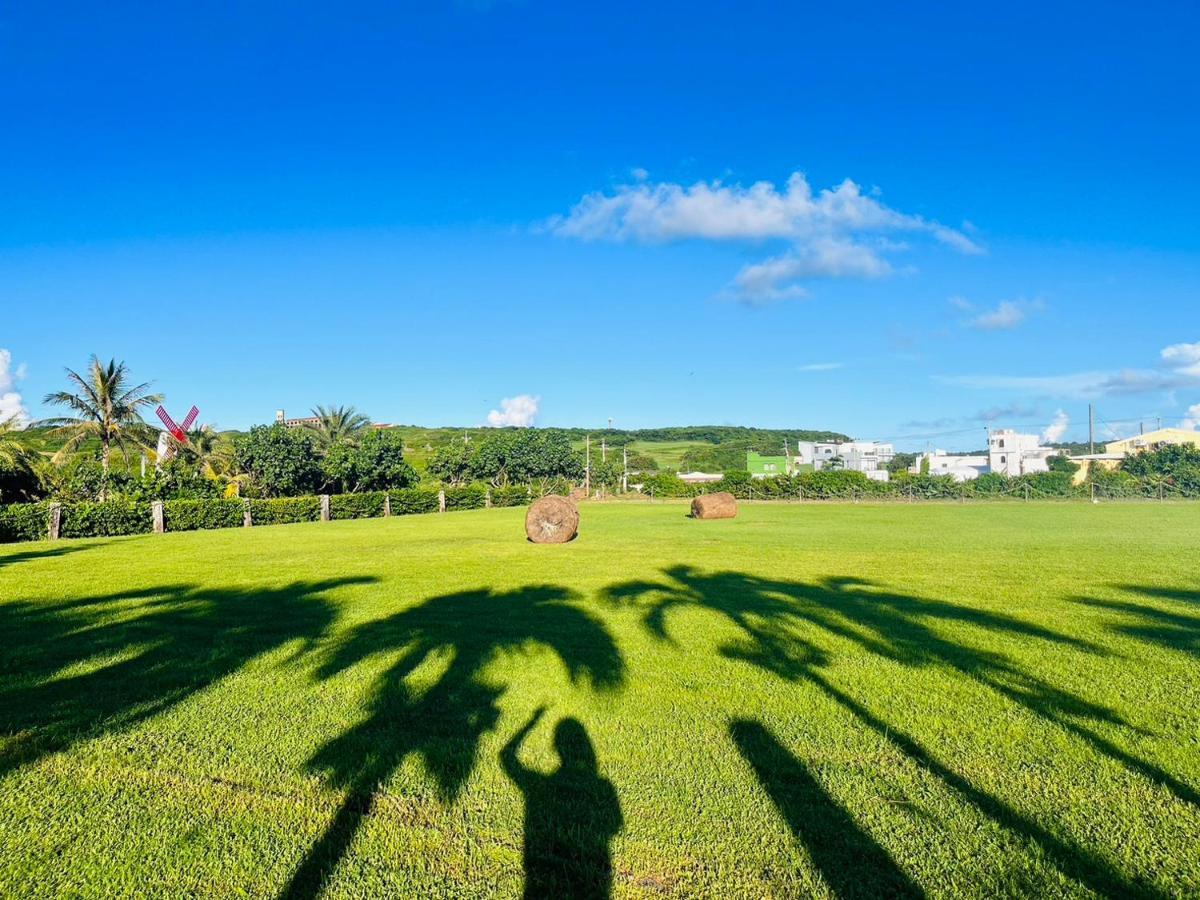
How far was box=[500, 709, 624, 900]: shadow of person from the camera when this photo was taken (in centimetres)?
284

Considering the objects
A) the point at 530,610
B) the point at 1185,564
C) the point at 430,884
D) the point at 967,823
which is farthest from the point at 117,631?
the point at 1185,564

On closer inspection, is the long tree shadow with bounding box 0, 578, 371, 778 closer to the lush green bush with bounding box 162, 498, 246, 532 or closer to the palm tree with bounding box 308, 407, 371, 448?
the lush green bush with bounding box 162, 498, 246, 532

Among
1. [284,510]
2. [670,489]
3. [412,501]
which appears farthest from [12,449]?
[670,489]

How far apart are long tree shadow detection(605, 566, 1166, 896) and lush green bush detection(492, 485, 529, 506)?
107 ft

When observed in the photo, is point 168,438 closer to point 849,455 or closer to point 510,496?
point 510,496

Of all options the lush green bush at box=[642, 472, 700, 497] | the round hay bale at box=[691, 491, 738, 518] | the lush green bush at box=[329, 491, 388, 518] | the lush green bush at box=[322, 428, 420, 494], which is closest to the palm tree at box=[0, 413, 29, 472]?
the lush green bush at box=[329, 491, 388, 518]

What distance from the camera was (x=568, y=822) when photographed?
10.7 ft

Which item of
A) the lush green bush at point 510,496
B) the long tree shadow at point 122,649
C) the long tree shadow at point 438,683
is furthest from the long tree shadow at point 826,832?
the lush green bush at point 510,496

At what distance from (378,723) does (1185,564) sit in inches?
533

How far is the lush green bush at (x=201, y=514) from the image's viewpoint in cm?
2361

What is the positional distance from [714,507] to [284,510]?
55.7 ft

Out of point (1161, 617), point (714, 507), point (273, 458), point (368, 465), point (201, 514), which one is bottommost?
point (1161, 617)

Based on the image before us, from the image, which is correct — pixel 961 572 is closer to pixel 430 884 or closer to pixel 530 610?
pixel 530 610

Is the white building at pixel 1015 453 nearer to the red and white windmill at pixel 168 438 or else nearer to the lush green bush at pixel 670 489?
the lush green bush at pixel 670 489
